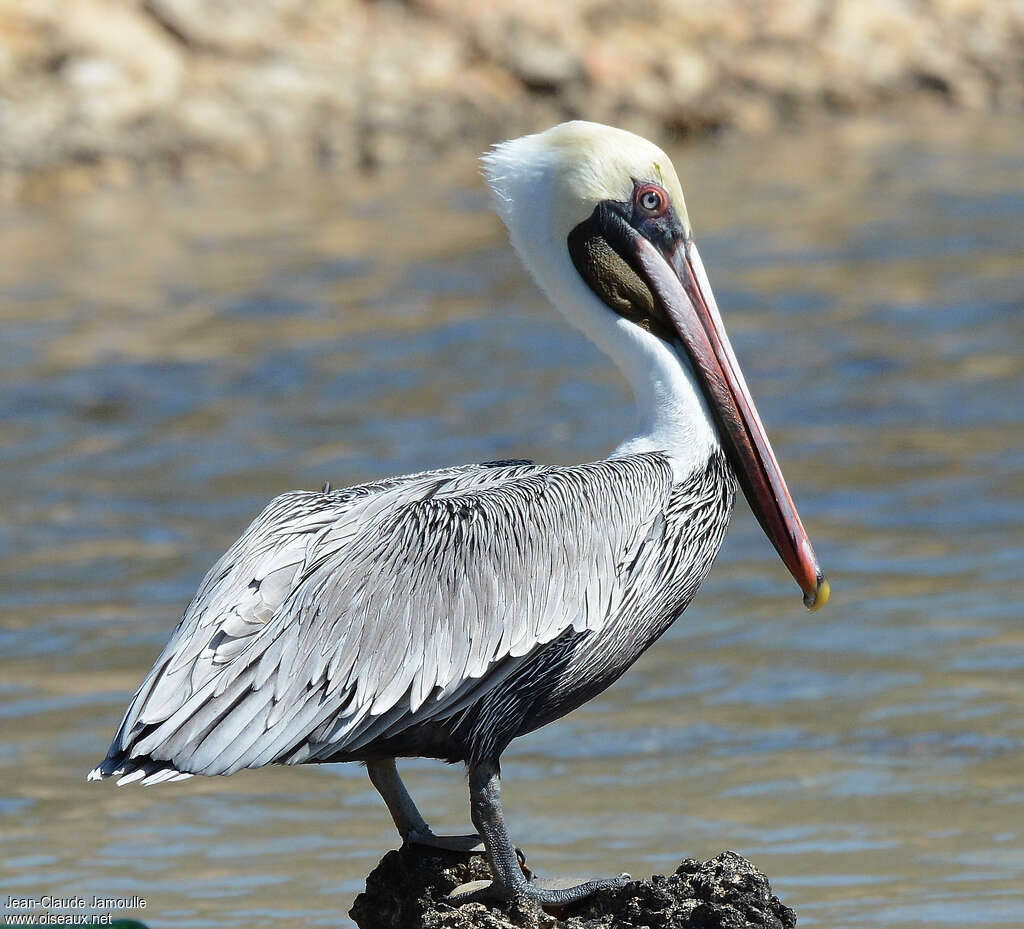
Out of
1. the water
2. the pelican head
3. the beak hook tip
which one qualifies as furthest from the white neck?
the water

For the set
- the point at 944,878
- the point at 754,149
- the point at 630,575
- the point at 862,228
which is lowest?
the point at 754,149

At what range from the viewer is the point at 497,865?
14.2 ft

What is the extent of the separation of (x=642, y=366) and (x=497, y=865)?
138 cm

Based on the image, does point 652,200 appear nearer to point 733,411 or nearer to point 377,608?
point 733,411

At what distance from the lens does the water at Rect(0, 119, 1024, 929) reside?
5.73 meters

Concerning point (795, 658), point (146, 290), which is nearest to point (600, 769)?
point (795, 658)

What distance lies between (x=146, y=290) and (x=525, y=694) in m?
10.8

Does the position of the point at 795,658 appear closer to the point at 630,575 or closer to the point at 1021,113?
the point at 630,575

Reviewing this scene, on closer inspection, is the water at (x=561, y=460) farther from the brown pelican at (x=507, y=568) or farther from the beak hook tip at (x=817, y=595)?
the brown pelican at (x=507, y=568)

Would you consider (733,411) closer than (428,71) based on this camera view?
Yes

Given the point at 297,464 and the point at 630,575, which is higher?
the point at 630,575

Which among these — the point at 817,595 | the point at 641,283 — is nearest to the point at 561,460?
the point at 641,283

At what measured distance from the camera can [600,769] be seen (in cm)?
636

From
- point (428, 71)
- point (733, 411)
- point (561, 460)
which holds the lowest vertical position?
point (428, 71)
